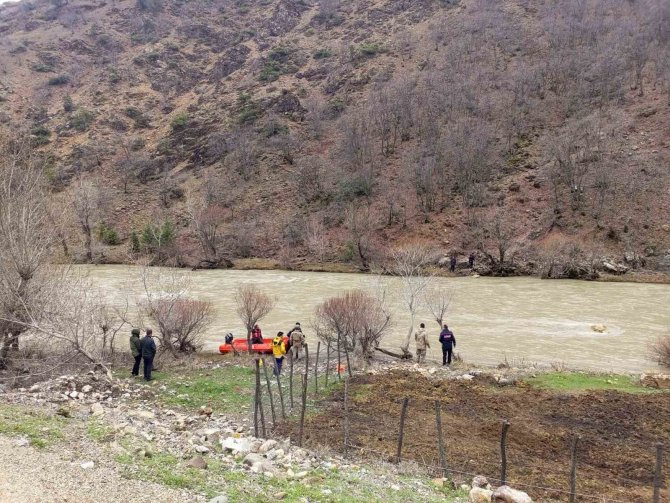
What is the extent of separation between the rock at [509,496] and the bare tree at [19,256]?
1213 centimetres

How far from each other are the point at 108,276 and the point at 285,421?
1337 inches

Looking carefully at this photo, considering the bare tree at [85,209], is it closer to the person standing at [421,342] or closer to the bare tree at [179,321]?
the bare tree at [179,321]

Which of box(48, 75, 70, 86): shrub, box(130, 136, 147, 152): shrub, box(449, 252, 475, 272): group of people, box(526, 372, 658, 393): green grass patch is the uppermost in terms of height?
box(48, 75, 70, 86): shrub

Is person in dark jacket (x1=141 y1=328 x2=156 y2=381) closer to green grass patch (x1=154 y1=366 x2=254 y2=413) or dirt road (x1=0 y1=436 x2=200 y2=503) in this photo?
green grass patch (x1=154 y1=366 x2=254 y2=413)

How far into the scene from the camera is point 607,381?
15797 millimetres

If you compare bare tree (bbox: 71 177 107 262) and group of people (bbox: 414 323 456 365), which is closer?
group of people (bbox: 414 323 456 365)

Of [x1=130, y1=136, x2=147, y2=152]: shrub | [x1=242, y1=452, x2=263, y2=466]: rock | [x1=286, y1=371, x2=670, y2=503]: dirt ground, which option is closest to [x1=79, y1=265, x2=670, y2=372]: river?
[x1=286, y1=371, x2=670, y2=503]: dirt ground

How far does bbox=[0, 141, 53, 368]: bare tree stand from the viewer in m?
14.3

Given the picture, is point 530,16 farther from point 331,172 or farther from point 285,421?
point 285,421

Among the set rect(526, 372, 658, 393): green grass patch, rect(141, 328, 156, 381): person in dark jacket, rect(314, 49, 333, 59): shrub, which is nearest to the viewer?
rect(526, 372, 658, 393): green grass patch

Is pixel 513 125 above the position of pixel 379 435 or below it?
above

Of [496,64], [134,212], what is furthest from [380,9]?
[134,212]

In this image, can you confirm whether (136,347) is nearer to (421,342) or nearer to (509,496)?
(421,342)

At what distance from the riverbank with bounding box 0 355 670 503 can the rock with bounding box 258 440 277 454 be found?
0.03 metres
